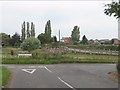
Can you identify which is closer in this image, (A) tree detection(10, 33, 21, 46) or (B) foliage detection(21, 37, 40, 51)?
(B) foliage detection(21, 37, 40, 51)

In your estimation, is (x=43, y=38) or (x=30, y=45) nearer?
(x=30, y=45)

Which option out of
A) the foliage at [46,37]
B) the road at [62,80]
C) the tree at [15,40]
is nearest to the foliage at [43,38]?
the foliage at [46,37]

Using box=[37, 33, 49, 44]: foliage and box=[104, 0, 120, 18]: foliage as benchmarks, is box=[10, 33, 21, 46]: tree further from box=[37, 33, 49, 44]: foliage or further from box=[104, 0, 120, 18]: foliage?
box=[104, 0, 120, 18]: foliage

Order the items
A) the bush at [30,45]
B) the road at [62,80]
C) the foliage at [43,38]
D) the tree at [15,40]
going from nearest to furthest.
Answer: the road at [62,80] → the bush at [30,45] → the tree at [15,40] → the foliage at [43,38]

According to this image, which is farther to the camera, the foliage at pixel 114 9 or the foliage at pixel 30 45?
the foliage at pixel 30 45

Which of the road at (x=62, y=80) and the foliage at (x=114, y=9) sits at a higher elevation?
the foliage at (x=114, y=9)

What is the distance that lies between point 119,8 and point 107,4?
1.65m

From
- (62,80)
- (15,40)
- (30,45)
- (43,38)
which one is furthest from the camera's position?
(43,38)

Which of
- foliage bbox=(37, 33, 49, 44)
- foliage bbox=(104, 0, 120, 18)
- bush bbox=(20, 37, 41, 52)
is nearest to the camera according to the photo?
foliage bbox=(104, 0, 120, 18)

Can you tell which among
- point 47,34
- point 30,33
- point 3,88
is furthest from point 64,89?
point 30,33

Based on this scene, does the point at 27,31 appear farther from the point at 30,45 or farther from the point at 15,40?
the point at 30,45

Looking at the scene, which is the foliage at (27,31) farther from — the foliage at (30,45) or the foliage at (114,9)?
the foliage at (114,9)

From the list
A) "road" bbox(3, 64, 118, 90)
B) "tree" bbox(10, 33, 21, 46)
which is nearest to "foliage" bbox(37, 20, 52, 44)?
"tree" bbox(10, 33, 21, 46)

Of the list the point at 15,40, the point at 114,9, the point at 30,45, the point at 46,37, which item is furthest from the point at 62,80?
the point at 46,37
